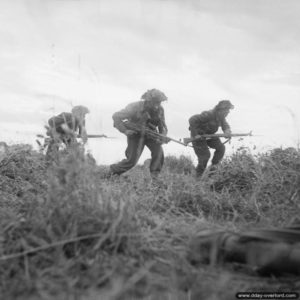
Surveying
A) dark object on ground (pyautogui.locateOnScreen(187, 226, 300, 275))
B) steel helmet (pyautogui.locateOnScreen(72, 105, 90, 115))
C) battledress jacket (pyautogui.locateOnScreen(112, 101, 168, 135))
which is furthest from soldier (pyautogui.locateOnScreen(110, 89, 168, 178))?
dark object on ground (pyautogui.locateOnScreen(187, 226, 300, 275))

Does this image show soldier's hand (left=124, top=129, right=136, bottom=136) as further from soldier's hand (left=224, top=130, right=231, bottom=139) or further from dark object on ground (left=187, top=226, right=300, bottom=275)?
dark object on ground (left=187, top=226, right=300, bottom=275)

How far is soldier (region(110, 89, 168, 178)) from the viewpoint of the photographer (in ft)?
25.7

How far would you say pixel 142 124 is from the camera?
784 centimetres

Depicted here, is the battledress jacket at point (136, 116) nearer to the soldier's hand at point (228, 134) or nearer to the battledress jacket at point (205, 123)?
the battledress jacket at point (205, 123)

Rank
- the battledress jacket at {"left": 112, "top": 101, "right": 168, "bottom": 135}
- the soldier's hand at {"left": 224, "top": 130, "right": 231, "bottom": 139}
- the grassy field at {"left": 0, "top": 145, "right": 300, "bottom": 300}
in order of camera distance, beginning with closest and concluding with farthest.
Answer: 1. the grassy field at {"left": 0, "top": 145, "right": 300, "bottom": 300}
2. the battledress jacket at {"left": 112, "top": 101, "right": 168, "bottom": 135}
3. the soldier's hand at {"left": 224, "top": 130, "right": 231, "bottom": 139}

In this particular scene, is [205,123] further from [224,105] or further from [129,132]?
[129,132]

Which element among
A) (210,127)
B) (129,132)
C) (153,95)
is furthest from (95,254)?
(210,127)

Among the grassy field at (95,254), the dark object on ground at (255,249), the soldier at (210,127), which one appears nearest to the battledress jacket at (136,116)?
the soldier at (210,127)

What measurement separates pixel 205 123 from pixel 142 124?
2.22 meters

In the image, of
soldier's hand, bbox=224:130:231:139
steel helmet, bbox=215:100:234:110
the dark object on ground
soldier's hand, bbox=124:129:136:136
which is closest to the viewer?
the dark object on ground

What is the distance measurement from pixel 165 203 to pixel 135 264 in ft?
6.22

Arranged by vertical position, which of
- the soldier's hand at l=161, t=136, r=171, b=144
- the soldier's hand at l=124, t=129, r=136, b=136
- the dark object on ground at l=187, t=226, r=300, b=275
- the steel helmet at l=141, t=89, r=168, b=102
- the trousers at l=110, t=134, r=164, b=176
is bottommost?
the dark object on ground at l=187, t=226, r=300, b=275

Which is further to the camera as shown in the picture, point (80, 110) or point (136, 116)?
point (136, 116)

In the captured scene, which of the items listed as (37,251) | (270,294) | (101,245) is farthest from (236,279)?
(37,251)
